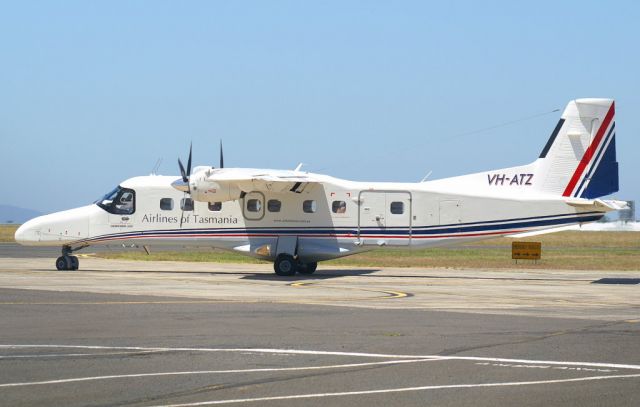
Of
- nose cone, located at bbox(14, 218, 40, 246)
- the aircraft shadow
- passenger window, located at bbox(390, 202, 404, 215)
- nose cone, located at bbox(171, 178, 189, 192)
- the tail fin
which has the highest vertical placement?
the tail fin

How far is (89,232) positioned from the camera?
1337 inches

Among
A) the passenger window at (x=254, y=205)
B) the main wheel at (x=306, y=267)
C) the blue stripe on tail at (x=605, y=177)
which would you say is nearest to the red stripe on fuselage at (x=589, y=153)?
the blue stripe on tail at (x=605, y=177)

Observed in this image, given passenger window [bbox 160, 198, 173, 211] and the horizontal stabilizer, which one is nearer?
the horizontal stabilizer

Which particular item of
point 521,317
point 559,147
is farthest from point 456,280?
point 521,317

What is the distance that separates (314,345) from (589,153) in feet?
65.1

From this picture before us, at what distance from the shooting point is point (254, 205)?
108 feet

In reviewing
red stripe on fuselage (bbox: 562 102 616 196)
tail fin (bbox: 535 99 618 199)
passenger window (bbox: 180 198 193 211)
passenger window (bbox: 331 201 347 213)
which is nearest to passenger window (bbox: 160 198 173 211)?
passenger window (bbox: 180 198 193 211)

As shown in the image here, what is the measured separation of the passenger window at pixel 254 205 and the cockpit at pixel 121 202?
4541 mm

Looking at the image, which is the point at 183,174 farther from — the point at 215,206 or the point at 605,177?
the point at 605,177

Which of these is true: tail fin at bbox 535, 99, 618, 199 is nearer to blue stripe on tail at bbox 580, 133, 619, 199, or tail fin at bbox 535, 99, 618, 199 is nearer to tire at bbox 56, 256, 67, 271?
blue stripe on tail at bbox 580, 133, 619, 199

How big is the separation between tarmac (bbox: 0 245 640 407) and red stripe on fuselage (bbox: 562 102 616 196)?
5.31 metres

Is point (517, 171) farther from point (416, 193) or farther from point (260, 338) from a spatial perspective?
point (260, 338)

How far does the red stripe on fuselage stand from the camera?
101ft

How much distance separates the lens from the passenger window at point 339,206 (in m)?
32.5
